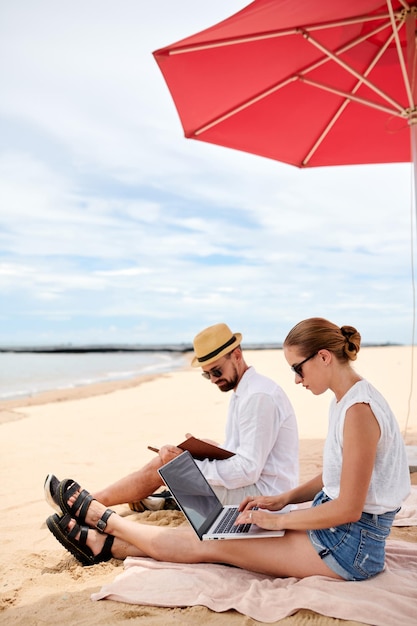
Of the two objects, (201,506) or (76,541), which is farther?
(76,541)

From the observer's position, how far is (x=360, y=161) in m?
6.38

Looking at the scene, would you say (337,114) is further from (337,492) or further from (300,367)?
(337,492)

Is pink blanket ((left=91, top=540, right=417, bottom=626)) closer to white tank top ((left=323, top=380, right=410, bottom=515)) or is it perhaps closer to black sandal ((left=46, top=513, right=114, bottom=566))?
black sandal ((left=46, top=513, right=114, bottom=566))

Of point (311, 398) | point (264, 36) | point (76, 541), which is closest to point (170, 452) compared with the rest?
point (76, 541)

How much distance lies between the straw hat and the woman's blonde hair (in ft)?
3.07

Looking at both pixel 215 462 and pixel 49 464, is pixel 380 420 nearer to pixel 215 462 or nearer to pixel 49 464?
pixel 215 462

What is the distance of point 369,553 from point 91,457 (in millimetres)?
4465

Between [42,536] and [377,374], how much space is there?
13.0m

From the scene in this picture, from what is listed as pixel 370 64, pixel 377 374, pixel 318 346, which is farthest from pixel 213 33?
pixel 377 374

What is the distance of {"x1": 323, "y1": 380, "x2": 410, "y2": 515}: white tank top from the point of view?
2328 mm

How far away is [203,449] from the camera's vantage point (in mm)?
3242

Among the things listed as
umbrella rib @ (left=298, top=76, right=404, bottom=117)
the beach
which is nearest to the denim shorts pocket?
the beach

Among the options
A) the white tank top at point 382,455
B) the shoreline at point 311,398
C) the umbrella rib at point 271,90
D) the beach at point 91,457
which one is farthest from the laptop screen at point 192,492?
the umbrella rib at point 271,90

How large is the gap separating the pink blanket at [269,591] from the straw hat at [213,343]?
45.4 inches
